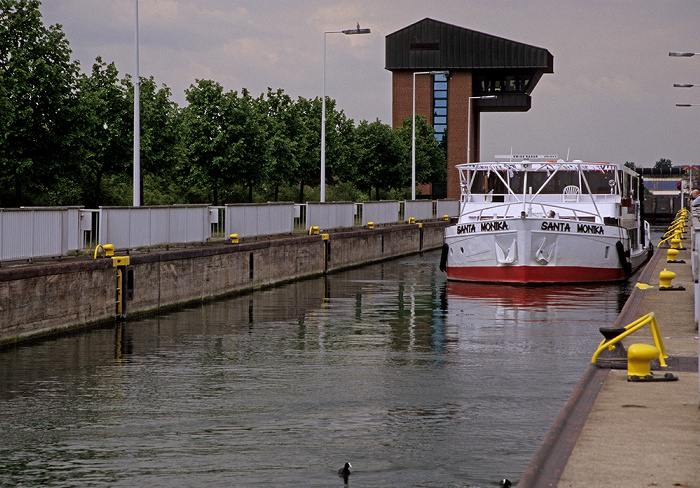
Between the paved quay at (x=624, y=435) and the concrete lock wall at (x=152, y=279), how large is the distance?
9.50m

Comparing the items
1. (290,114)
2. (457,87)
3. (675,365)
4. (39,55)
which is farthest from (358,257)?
(457,87)

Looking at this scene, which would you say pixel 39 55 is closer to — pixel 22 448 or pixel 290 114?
pixel 290 114

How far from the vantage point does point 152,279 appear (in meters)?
21.6

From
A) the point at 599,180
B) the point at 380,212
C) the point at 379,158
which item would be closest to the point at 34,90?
the point at 380,212

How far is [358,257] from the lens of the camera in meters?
38.1

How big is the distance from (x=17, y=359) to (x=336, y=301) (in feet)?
34.9

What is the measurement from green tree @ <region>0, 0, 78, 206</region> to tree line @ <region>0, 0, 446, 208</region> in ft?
0.13

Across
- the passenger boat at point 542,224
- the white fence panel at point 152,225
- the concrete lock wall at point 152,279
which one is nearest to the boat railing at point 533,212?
the passenger boat at point 542,224

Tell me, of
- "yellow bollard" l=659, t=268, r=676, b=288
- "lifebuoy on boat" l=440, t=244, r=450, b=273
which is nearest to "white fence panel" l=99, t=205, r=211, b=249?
"lifebuoy on boat" l=440, t=244, r=450, b=273

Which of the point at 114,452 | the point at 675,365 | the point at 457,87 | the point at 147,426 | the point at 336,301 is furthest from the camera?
the point at 457,87

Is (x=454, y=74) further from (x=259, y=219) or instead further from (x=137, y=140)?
(x=137, y=140)

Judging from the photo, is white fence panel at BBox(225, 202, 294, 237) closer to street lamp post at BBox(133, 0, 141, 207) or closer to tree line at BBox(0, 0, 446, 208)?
street lamp post at BBox(133, 0, 141, 207)

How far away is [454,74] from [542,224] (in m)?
75.8

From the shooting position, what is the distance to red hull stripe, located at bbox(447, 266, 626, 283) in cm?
2928
